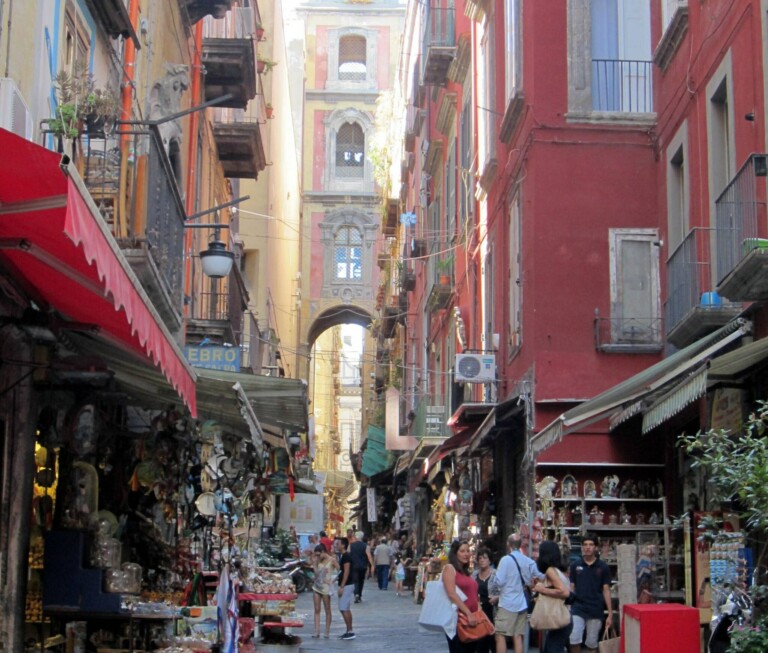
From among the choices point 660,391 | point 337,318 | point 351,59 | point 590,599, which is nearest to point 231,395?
point 590,599

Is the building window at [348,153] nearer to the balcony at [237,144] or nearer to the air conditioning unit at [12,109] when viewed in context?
the balcony at [237,144]

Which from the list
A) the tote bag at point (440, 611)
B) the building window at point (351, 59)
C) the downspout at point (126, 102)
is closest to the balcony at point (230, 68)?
the downspout at point (126, 102)

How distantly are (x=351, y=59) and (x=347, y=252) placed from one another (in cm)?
959

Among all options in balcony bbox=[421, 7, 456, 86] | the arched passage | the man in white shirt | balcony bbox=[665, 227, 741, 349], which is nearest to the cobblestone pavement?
the man in white shirt

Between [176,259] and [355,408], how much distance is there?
101m

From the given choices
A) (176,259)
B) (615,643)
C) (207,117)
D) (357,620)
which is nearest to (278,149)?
(207,117)

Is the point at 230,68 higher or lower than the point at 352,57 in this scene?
lower

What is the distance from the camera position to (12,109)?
867 centimetres

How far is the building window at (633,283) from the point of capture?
1775cm

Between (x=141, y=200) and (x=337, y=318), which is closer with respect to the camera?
(x=141, y=200)

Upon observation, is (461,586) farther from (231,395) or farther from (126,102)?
(126,102)

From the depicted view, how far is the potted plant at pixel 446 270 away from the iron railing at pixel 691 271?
47.5ft

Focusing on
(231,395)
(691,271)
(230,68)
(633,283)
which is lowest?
(231,395)

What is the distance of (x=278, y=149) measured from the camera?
4272 cm
